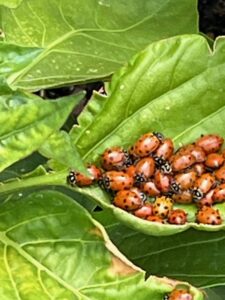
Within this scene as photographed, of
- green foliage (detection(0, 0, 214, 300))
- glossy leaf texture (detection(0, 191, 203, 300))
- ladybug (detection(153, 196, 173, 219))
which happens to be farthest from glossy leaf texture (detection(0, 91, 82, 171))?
ladybug (detection(153, 196, 173, 219))

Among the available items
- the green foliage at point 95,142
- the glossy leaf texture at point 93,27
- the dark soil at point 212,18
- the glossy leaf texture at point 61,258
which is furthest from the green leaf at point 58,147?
the dark soil at point 212,18

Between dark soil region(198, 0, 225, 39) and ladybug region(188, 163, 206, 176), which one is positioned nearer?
ladybug region(188, 163, 206, 176)

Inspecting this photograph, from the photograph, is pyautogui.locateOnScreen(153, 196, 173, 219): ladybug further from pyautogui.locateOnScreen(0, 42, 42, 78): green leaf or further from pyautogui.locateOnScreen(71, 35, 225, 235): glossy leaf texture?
pyautogui.locateOnScreen(0, 42, 42, 78): green leaf

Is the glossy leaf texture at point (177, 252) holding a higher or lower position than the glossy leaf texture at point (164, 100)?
lower

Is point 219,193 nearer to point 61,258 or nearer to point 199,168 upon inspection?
point 199,168

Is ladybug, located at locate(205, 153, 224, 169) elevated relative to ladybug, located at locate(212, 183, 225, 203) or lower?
elevated

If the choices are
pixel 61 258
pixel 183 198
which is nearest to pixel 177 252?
pixel 183 198

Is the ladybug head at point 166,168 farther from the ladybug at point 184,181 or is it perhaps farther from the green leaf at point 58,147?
the green leaf at point 58,147
